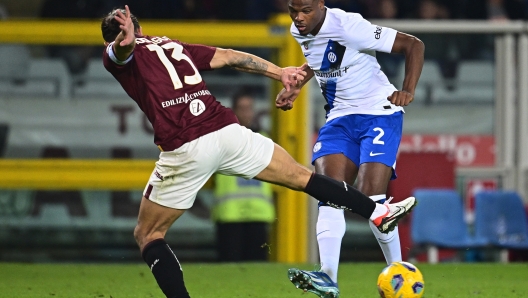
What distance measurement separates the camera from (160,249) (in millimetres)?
5133

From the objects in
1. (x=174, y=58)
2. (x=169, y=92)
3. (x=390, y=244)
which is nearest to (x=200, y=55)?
(x=174, y=58)

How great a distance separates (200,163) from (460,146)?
23.0 ft

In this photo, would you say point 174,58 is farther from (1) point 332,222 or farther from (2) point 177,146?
(1) point 332,222

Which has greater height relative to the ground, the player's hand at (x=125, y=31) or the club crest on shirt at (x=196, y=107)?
the player's hand at (x=125, y=31)

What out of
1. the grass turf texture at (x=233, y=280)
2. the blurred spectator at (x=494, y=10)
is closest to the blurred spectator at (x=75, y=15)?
the grass turf texture at (x=233, y=280)

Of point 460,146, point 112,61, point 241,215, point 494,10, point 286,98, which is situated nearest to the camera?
point 112,61

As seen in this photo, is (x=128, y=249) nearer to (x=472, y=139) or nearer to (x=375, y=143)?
(x=472, y=139)

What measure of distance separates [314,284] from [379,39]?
170 cm

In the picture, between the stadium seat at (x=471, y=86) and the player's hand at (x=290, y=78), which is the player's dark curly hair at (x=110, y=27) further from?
the stadium seat at (x=471, y=86)

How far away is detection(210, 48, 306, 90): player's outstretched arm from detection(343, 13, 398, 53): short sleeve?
0.47 meters

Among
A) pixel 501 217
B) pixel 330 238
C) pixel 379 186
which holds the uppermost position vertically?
pixel 379 186

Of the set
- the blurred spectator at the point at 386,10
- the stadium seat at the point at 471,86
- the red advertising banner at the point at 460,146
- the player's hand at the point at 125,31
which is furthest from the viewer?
A: the blurred spectator at the point at 386,10

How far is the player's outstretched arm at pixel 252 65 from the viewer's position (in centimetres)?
567

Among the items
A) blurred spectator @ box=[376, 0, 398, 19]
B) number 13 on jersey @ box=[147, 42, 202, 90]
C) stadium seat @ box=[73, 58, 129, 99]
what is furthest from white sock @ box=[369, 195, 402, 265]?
blurred spectator @ box=[376, 0, 398, 19]
